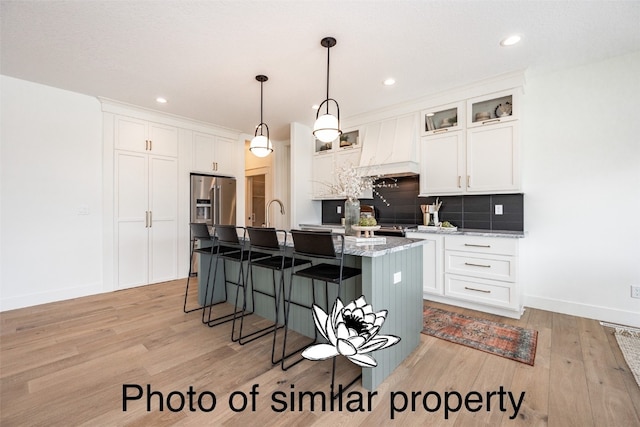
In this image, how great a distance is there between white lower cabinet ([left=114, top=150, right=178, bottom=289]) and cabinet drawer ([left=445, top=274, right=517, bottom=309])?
401 cm

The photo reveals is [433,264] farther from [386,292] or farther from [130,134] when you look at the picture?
[130,134]

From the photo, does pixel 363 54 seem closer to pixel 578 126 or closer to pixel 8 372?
pixel 578 126

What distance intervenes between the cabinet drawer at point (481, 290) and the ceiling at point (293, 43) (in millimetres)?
2270

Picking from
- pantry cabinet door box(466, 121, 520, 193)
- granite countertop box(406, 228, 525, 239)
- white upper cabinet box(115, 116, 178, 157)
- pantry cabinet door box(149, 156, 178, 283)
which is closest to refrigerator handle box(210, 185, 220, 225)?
pantry cabinet door box(149, 156, 178, 283)

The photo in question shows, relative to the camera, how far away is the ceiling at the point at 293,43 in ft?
6.99

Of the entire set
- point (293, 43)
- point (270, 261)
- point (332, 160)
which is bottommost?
point (270, 261)

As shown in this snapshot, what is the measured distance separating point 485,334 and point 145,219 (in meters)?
4.50

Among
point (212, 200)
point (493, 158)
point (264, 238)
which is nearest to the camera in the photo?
point (264, 238)

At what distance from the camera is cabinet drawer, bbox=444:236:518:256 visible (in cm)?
292

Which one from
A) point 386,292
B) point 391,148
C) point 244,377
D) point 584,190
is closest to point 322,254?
point 386,292

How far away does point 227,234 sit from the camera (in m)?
2.66

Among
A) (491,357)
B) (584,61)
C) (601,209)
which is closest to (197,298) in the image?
(491,357)

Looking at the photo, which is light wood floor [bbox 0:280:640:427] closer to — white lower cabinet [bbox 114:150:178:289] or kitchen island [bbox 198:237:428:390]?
kitchen island [bbox 198:237:428:390]

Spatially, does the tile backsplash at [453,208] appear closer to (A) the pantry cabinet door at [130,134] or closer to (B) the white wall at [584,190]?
(B) the white wall at [584,190]
